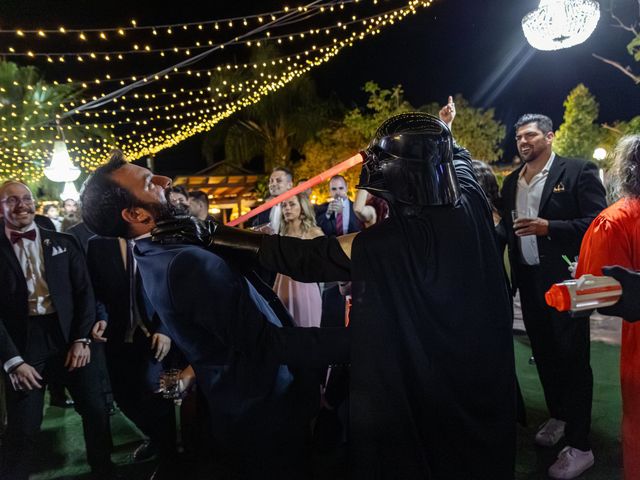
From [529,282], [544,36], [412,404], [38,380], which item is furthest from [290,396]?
[544,36]

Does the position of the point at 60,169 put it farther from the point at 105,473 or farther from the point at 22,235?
the point at 105,473

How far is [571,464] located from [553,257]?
139cm

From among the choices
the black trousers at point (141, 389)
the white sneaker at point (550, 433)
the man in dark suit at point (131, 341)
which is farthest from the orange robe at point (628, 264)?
the black trousers at point (141, 389)

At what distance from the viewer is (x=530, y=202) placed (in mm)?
3436

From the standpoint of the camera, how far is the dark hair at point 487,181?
12.4 feet

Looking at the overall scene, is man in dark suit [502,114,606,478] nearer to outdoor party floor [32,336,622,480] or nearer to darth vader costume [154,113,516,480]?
outdoor party floor [32,336,622,480]

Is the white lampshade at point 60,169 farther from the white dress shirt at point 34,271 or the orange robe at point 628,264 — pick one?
the orange robe at point 628,264

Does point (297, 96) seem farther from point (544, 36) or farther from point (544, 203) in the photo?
point (544, 203)

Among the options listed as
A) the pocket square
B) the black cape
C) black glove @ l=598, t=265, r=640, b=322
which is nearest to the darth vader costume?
the black cape

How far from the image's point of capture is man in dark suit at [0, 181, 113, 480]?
3.09 metres

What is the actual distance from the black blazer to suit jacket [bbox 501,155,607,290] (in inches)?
137

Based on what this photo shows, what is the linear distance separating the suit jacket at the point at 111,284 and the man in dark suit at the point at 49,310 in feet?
0.70

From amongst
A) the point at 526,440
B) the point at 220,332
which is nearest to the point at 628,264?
the point at 220,332

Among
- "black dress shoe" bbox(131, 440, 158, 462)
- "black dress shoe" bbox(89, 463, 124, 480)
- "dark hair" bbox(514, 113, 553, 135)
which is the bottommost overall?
"black dress shoe" bbox(131, 440, 158, 462)
